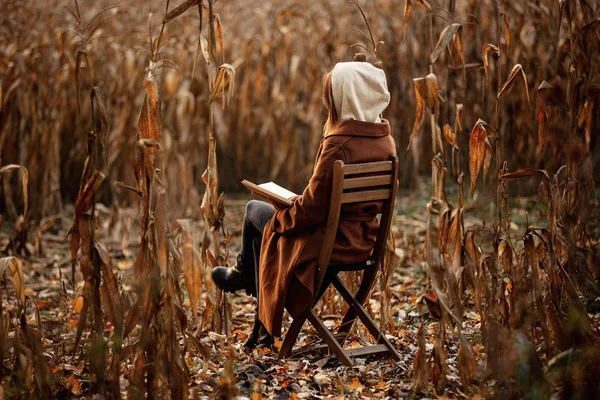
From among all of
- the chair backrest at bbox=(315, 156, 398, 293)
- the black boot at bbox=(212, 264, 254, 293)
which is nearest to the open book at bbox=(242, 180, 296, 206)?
the chair backrest at bbox=(315, 156, 398, 293)

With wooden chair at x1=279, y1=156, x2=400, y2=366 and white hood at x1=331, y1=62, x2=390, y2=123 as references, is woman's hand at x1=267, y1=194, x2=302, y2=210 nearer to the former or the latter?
wooden chair at x1=279, y1=156, x2=400, y2=366

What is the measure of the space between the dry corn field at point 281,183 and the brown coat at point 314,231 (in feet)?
0.66

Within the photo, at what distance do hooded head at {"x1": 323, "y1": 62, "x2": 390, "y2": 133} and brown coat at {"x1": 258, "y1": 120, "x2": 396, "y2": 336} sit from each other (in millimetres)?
49

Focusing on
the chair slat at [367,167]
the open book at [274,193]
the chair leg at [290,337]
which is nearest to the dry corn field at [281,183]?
the chair leg at [290,337]

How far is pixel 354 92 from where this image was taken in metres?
2.94

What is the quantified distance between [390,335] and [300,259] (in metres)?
0.91

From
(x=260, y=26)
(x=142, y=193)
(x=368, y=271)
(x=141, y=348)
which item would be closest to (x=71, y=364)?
(x=141, y=348)

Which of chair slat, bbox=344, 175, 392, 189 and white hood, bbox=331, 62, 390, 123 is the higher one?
white hood, bbox=331, 62, 390, 123

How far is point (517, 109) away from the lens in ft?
20.2

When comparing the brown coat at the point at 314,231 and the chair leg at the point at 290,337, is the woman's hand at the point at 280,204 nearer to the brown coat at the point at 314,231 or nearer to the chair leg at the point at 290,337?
the brown coat at the point at 314,231

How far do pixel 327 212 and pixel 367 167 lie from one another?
0.78 feet

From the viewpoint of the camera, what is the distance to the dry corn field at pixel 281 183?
8.17ft

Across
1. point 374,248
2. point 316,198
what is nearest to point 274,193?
point 316,198

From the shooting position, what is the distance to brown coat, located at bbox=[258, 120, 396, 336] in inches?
115
